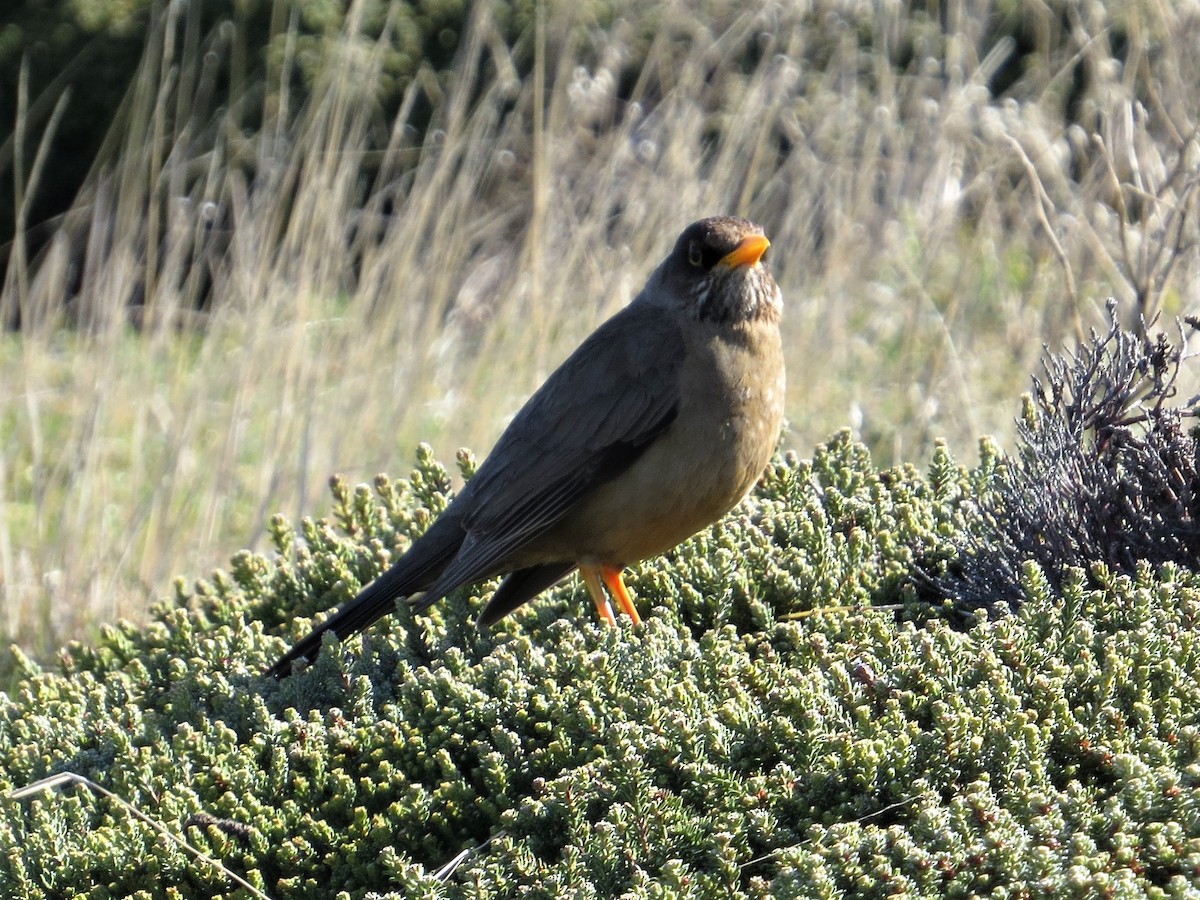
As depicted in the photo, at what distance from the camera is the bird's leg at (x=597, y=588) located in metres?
4.57

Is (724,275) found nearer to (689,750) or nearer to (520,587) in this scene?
(520,587)

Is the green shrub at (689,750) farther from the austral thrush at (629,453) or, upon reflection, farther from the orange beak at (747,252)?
the orange beak at (747,252)

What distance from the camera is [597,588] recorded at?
15.4ft

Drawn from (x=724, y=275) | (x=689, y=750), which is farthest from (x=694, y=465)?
(x=689, y=750)

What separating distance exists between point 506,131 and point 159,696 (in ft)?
15.4

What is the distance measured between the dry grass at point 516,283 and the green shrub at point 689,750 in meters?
2.05

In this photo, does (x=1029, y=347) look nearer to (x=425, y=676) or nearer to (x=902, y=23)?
(x=902, y=23)

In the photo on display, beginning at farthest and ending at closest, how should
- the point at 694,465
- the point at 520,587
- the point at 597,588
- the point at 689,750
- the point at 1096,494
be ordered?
the point at 520,587 < the point at 597,588 < the point at 694,465 < the point at 1096,494 < the point at 689,750

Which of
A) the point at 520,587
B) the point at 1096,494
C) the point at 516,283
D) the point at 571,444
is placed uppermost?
the point at 516,283

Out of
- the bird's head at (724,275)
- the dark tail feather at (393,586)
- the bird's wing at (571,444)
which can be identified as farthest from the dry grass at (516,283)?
the dark tail feather at (393,586)

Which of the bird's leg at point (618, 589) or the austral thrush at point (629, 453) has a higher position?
the austral thrush at point (629, 453)

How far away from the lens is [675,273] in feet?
16.5

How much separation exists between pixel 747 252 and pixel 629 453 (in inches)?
28.8

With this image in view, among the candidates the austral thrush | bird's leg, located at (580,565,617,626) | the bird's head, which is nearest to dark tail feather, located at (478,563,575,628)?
the austral thrush
